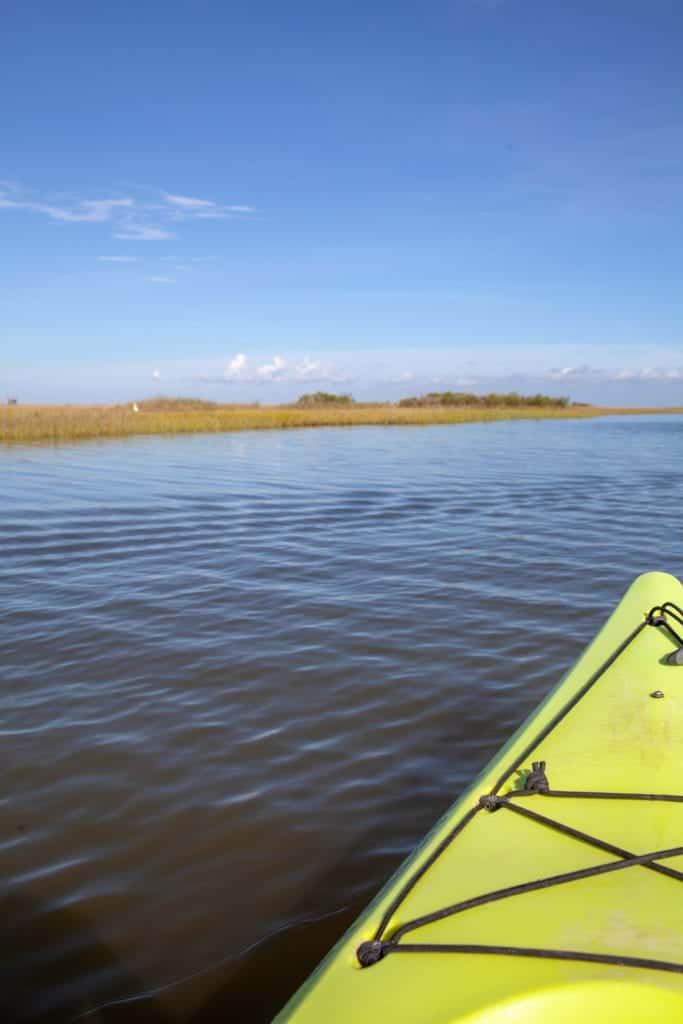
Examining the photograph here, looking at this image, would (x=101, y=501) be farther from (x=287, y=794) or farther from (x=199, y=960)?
(x=199, y=960)

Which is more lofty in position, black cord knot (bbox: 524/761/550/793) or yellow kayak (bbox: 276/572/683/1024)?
black cord knot (bbox: 524/761/550/793)

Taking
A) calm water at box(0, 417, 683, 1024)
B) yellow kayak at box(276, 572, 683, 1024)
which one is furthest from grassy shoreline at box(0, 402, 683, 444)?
yellow kayak at box(276, 572, 683, 1024)

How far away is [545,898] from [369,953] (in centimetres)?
61

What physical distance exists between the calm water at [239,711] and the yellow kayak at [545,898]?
882 mm

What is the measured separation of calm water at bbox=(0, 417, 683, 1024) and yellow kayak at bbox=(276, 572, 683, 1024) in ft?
2.89

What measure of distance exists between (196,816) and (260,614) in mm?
3427

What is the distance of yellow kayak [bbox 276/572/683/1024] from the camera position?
1.81 m

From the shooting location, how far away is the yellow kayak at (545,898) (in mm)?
1812

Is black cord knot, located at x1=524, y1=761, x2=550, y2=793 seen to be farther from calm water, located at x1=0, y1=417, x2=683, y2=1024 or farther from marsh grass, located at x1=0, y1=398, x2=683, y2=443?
marsh grass, located at x1=0, y1=398, x2=683, y2=443

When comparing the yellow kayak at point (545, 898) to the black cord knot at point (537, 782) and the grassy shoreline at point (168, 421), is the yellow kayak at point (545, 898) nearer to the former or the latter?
the black cord knot at point (537, 782)

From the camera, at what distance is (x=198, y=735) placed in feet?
15.4

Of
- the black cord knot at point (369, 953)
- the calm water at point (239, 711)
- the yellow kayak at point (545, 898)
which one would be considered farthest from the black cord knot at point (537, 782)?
the black cord knot at point (369, 953)

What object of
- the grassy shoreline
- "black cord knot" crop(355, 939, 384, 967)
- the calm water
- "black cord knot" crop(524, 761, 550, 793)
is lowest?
the calm water

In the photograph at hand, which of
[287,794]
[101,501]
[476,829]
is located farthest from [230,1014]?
[101,501]
